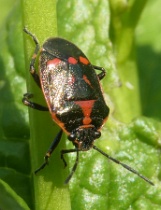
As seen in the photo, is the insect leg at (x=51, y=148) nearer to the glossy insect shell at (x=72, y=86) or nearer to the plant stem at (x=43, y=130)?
the plant stem at (x=43, y=130)

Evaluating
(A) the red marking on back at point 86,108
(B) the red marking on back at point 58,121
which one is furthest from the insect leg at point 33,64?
(A) the red marking on back at point 86,108

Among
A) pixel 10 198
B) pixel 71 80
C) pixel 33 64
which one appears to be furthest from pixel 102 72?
pixel 10 198

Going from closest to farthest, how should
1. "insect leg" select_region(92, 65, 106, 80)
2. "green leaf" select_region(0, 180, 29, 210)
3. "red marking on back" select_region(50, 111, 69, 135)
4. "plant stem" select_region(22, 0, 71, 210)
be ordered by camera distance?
"plant stem" select_region(22, 0, 71, 210), "green leaf" select_region(0, 180, 29, 210), "red marking on back" select_region(50, 111, 69, 135), "insect leg" select_region(92, 65, 106, 80)

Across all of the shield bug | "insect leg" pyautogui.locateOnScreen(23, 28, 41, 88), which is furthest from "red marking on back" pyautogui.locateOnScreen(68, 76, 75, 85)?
"insect leg" pyautogui.locateOnScreen(23, 28, 41, 88)

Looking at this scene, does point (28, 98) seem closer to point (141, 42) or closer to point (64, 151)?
point (64, 151)

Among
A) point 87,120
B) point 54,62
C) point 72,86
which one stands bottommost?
point 87,120

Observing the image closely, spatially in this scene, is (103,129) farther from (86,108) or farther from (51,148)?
(51,148)

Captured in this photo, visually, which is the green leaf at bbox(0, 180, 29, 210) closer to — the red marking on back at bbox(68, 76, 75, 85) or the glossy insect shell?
the glossy insect shell
